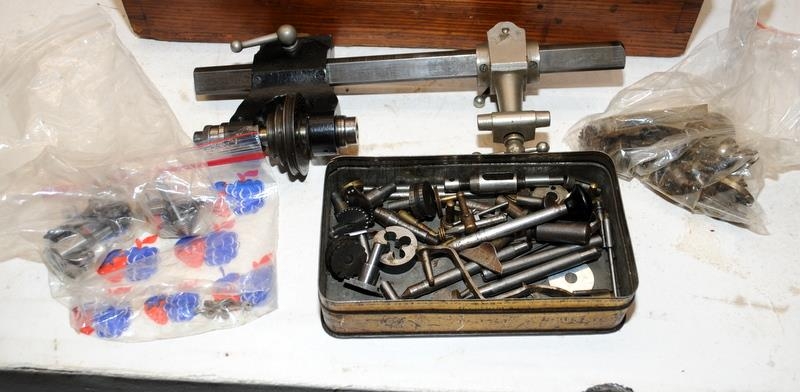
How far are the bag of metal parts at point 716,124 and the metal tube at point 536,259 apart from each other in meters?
0.19

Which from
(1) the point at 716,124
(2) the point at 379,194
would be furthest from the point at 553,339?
(1) the point at 716,124

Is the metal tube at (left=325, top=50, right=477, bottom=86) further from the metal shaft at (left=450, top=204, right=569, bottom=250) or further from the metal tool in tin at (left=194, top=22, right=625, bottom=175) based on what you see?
the metal shaft at (left=450, top=204, right=569, bottom=250)

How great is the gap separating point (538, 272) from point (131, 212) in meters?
0.72

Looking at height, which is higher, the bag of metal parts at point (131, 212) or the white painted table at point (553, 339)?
the bag of metal parts at point (131, 212)

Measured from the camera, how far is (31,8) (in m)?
1.60

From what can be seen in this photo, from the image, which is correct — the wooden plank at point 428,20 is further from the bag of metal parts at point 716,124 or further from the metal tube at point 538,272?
the metal tube at point 538,272

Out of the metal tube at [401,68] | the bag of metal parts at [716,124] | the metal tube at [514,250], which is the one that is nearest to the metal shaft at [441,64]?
the metal tube at [401,68]

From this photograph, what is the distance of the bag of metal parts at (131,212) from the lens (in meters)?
1.21

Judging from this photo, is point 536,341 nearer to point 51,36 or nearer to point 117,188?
point 117,188

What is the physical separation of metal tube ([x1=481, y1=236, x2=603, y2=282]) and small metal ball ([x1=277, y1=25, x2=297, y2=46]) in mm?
559

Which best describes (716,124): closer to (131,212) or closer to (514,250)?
(514,250)

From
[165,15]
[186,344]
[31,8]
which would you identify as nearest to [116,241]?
[186,344]

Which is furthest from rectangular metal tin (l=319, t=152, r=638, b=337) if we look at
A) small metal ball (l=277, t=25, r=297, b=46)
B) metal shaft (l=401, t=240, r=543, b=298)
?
small metal ball (l=277, t=25, r=297, b=46)

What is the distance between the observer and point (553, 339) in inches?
45.8
